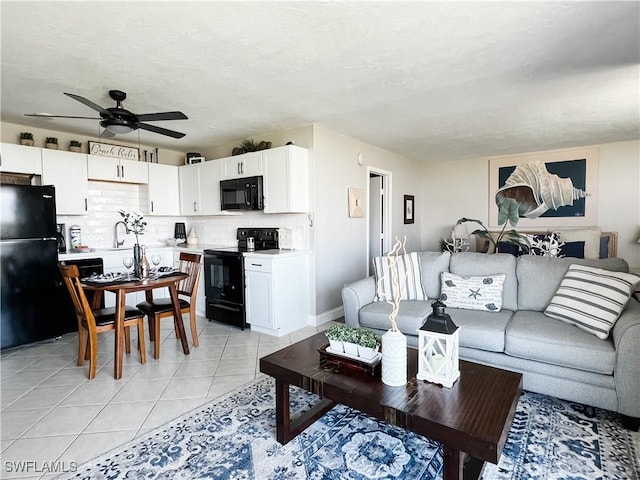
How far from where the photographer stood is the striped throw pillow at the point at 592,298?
2143mm

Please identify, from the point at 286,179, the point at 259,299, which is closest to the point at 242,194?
the point at 286,179

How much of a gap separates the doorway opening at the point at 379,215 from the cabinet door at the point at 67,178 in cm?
396

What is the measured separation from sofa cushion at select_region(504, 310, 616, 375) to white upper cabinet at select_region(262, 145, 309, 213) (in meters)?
2.43

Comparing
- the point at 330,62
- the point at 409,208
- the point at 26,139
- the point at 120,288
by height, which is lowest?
the point at 120,288

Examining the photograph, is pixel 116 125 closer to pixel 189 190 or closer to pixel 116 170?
pixel 116 170

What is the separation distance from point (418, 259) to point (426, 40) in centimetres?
187

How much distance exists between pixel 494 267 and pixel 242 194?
289 centimetres

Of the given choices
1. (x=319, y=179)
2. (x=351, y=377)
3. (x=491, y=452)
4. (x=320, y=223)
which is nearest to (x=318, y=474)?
(x=351, y=377)

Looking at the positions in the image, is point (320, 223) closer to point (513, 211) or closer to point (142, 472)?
point (513, 211)

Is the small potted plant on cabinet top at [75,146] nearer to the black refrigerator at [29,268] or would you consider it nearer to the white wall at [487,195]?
the black refrigerator at [29,268]

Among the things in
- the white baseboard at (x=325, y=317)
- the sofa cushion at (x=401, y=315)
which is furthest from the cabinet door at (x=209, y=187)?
the sofa cushion at (x=401, y=315)

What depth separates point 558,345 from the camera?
2.09 meters

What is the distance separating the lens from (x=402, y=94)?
10.0ft

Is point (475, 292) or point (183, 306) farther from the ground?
point (475, 292)
